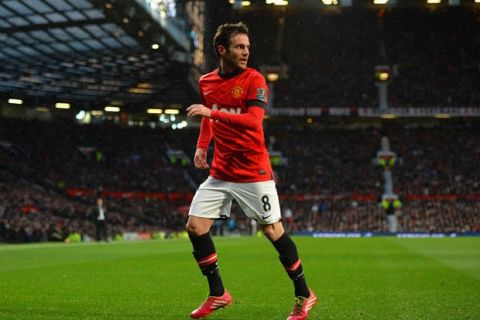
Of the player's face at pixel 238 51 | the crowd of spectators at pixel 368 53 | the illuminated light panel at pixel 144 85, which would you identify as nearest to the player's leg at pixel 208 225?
the player's face at pixel 238 51

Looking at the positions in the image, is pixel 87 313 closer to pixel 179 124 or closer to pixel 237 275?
pixel 237 275

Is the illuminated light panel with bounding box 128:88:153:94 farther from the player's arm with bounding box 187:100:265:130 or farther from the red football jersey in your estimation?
the player's arm with bounding box 187:100:265:130

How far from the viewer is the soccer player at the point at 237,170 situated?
6.15 meters

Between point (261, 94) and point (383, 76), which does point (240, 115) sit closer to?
point (261, 94)

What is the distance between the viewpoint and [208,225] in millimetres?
6359

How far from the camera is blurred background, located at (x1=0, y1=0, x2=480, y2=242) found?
118 feet

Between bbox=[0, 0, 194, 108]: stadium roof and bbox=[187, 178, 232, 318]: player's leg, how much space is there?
2449 centimetres

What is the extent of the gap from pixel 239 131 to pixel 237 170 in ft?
1.18

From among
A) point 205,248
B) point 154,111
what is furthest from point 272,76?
point 205,248

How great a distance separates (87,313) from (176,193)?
45960 millimetres

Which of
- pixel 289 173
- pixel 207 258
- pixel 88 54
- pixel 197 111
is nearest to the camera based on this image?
pixel 197 111

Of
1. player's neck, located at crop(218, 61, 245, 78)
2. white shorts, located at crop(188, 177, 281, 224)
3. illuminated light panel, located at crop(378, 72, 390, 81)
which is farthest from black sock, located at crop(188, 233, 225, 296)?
illuminated light panel, located at crop(378, 72, 390, 81)

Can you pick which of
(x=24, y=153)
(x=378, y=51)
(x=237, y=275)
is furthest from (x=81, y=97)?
(x=237, y=275)

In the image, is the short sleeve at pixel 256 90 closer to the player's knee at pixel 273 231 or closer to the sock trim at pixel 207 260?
the player's knee at pixel 273 231
